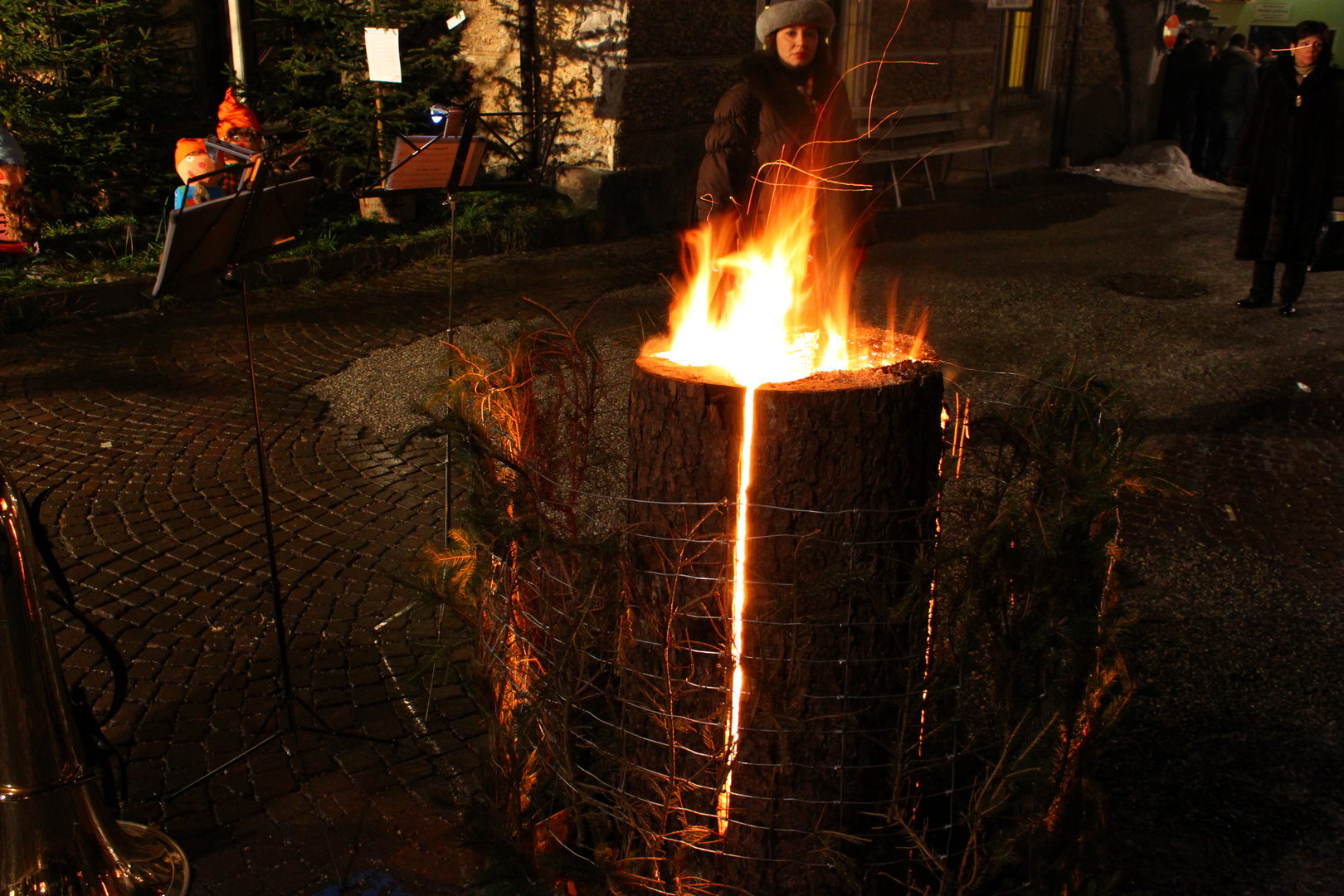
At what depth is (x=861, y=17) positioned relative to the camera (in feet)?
42.5

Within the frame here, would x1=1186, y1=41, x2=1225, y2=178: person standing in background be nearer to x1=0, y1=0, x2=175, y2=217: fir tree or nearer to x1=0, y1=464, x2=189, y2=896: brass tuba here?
x1=0, y1=0, x2=175, y2=217: fir tree

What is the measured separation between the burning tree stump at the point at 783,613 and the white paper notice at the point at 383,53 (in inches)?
282

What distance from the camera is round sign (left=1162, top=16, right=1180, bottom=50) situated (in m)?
17.3

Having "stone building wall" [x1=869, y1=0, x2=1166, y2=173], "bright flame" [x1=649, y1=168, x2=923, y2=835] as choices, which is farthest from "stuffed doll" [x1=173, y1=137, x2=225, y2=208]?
"stone building wall" [x1=869, y1=0, x2=1166, y2=173]

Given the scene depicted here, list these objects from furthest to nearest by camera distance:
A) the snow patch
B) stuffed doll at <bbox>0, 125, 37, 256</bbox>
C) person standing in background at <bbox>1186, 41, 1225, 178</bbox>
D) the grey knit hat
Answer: person standing in background at <bbox>1186, 41, 1225, 178</bbox> → the snow patch → stuffed doll at <bbox>0, 125, 37, 256</bbox> → the grey knit hat

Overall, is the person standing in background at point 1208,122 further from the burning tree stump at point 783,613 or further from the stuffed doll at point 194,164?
the burning tree stump at point 783,613

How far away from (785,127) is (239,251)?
2.80m

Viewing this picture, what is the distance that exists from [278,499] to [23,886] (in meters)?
3.15

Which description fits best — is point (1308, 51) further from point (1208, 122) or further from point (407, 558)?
point (1208, 122)

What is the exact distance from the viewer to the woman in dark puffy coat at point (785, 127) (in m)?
5.30

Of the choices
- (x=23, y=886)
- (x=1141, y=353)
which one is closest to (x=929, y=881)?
Answer: (x=23, y=886)

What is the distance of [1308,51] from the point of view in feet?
25.1

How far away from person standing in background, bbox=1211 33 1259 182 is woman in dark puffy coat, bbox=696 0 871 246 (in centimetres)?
1257

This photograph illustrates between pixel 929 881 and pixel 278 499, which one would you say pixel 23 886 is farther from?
pixel 278 499
